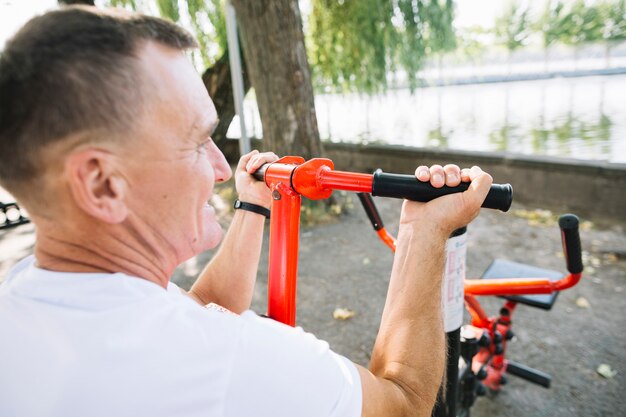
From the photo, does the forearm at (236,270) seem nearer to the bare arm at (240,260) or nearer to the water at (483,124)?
the bare arm at (240,260)

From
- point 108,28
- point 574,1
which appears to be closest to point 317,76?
point 108,28

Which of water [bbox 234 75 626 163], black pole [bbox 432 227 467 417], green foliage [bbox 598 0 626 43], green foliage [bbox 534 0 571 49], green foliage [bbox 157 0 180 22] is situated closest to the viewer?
black pole [bbox 432 227 467 417]

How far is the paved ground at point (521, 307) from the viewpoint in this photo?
245cm

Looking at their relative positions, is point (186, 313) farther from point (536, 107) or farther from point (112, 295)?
point (536, 107)

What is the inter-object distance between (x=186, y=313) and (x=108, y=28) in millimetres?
582

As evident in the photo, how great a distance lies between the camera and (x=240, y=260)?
1.54 m

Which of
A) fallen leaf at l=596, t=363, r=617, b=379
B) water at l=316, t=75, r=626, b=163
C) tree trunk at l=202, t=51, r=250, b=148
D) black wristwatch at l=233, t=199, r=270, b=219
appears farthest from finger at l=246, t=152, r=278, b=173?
tree trunk at l=202, t=51, r=250, b=148

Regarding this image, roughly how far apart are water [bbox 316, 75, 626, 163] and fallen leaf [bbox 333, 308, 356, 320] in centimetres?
525

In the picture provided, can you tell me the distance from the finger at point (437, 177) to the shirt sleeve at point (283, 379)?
51 cm

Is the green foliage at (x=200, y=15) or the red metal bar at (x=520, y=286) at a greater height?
the green foliage at (x=200, y=15)

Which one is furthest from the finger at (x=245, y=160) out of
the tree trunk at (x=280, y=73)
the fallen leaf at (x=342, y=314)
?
the tree trunk at (x=280, y=73)

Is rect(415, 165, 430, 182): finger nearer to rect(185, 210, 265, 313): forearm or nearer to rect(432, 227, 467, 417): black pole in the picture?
rect(432, 227, 467, 417): black pole

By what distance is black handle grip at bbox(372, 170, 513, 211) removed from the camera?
1.04 m

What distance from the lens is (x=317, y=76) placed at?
765cm
